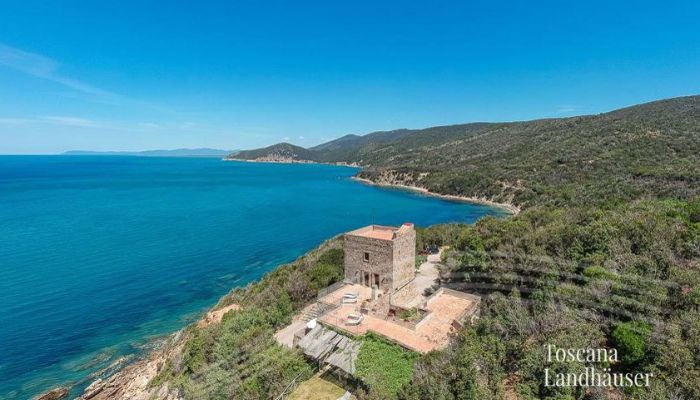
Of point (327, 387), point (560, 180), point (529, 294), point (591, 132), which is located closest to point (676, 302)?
point (529, 294)

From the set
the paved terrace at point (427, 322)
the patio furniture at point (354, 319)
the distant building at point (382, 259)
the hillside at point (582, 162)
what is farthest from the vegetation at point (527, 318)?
the hillside at point (582, 162)

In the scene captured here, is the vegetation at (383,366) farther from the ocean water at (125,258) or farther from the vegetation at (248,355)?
the ocean water at (125,258)

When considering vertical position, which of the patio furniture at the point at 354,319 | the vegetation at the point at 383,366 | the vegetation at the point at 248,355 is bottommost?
the vegetation at the point at 248,355

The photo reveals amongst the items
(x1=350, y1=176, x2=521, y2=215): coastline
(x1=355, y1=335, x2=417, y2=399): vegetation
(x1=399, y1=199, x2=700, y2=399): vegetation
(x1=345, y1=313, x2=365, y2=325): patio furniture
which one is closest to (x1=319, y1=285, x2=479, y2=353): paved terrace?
(x1=345, y1=313, x2=365, y2=325): patio furniture

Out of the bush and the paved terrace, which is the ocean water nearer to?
the paved terrace

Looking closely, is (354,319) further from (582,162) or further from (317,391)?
(582,162)
